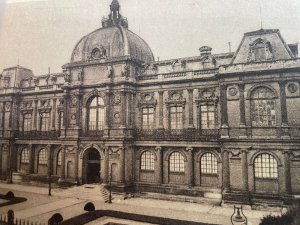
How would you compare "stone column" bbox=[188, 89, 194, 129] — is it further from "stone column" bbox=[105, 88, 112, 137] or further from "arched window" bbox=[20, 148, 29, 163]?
"arched window" bbox=[20, 148, 29, 163]

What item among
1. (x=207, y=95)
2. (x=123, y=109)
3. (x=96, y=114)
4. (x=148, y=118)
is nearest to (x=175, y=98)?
(x=207, y=95)

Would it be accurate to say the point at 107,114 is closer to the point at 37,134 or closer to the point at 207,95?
the point at 207,95

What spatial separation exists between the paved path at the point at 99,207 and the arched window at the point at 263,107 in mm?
6235

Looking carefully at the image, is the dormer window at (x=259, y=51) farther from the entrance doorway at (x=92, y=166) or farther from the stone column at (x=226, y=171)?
the entrance doorway at (x=92, y=166)

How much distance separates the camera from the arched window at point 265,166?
68.0 ft

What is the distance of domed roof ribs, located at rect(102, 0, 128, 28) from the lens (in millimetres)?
29158

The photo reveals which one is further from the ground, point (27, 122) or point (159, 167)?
point (27, 122)

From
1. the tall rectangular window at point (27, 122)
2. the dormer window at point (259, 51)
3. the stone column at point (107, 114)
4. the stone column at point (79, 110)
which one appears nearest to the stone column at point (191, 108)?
the dormer window at point (259, 51)

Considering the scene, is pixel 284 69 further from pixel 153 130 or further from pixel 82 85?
pixel 82 85

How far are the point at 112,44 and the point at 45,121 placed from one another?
11.5 meters

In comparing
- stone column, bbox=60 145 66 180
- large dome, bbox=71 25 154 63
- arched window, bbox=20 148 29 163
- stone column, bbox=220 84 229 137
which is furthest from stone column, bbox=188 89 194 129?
arched window, bbox=20 148 29 163

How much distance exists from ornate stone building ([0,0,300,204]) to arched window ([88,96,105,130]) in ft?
0.32

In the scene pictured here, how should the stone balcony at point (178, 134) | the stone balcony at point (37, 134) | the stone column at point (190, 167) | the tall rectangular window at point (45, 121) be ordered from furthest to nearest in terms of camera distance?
the tall rectangular window at point (45, 121) < the stone balcony at point (37, 134) < the stone column at point (190, 167) < the stone balcony at point (178, 134)

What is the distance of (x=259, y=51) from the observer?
2184 cm
